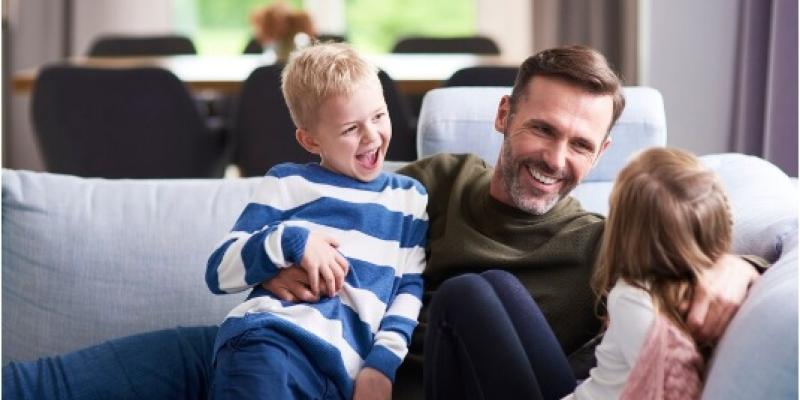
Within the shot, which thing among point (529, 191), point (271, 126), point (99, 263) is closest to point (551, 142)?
point (529, 191)

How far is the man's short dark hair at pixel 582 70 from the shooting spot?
1761 millimetres

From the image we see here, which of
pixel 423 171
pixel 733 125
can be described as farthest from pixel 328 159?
pixel 733 125

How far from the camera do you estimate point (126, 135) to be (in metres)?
3.68

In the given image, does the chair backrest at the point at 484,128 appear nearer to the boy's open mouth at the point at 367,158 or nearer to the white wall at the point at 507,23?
the boy's open mouth at the point at 367,158

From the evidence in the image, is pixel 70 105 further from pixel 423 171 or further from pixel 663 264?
pixel 663 264

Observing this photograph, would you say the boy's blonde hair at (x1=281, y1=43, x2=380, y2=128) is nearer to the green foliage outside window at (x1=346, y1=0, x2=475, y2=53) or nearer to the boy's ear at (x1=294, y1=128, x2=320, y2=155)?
the boy's ear at (x1=294, y1=128, x2=320, y2=155)

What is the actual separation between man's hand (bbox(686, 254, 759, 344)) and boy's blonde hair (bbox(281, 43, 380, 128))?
1.99 feet

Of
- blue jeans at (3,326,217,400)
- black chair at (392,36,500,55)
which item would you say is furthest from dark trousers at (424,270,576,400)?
black chair at (392,36,500,55)

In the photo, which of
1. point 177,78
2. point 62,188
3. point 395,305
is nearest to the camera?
point 395,305

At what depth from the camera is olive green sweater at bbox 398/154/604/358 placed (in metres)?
1.76

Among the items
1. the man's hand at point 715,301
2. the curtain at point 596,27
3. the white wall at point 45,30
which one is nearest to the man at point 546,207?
the man's hand at point 715,301

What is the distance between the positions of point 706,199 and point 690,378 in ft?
0.69

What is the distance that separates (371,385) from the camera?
1.64m

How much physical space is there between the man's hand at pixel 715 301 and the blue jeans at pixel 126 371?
0.82 metres
